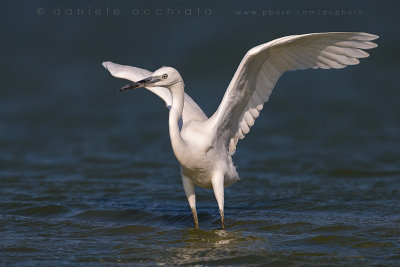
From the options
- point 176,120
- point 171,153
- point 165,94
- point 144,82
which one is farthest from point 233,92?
point 171,153

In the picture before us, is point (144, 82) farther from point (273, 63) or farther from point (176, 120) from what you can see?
point (273, 63)

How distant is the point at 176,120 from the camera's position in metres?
7.79

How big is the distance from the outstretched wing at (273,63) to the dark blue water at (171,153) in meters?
1.54

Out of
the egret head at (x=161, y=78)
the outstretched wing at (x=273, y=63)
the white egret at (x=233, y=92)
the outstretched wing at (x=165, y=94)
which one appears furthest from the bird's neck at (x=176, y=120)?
the outstretched wing at (x=165, y=94)

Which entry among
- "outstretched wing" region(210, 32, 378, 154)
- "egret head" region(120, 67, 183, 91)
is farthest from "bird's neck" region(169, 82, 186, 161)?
"outstretched wing" region(210, 32, 378, 154)

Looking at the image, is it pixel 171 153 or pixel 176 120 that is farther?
pixel 171 153

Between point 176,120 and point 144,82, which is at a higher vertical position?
point 144,82

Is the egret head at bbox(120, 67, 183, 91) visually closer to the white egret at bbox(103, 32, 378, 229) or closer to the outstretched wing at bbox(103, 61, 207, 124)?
the white egret at bbox(103, 32, 378, 229)

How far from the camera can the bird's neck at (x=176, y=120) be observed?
25.5ft

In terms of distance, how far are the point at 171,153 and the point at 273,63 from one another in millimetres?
6120

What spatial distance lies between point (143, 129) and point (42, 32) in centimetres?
792

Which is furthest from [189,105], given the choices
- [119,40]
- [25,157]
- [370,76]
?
[119,40]

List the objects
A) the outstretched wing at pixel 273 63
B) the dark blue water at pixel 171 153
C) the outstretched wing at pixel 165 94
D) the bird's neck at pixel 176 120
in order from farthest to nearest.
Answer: the outstretched wing at pixel 165 94 < the dark blue water at pixel 171 153 < the outstretched wing at pixel 273 63 < the bird's neck at pixel 176 120

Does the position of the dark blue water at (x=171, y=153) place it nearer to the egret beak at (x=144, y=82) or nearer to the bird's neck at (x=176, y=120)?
the bird's neck at (x=176, y=120)
